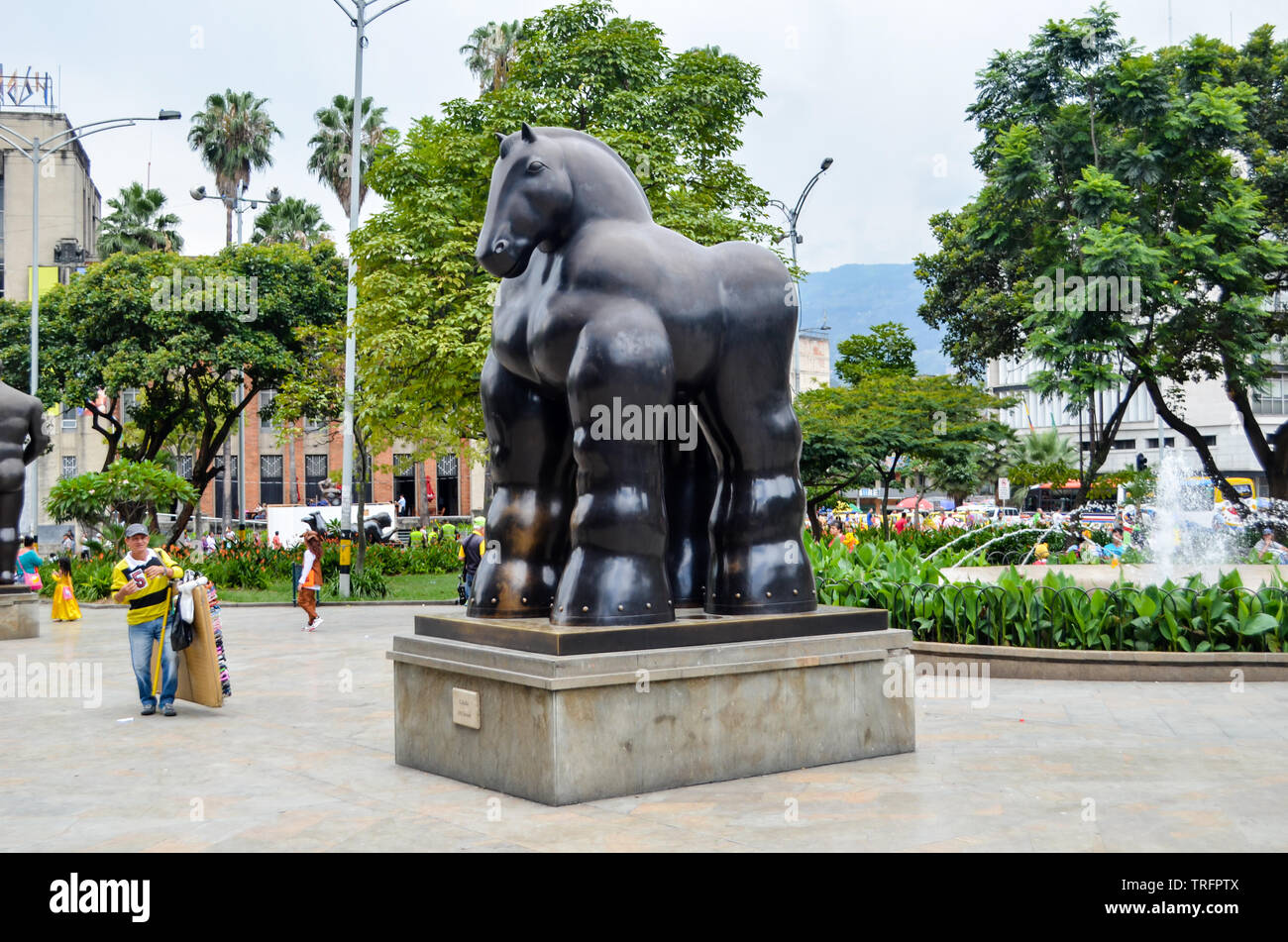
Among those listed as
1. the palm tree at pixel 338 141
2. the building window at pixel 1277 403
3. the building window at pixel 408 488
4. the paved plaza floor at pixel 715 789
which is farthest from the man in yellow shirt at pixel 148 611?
the building window at pixel 1277 403

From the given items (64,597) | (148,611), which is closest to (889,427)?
(64,597)

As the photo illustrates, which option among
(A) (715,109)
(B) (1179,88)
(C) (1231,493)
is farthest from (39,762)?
(C) (1231,493)

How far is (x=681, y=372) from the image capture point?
21.8 feet

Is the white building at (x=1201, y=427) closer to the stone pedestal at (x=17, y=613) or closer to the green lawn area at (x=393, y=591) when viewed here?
the green lawn area at (x=393, y=591)

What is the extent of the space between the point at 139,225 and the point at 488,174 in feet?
111

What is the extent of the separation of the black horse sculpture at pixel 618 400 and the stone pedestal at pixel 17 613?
37.9ft

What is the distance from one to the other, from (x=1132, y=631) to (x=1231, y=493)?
2100 cm

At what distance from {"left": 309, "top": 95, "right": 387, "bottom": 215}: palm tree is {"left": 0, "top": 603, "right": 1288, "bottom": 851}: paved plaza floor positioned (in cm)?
3828

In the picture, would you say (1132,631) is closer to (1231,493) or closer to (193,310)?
(1231,493)

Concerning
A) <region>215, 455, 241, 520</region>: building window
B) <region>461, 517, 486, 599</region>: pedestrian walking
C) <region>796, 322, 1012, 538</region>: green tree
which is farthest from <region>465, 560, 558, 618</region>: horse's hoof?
<region>215, 455, 241, 520</region>: building window

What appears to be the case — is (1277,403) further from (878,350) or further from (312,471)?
(312,471)

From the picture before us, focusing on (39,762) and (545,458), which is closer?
(545,458)

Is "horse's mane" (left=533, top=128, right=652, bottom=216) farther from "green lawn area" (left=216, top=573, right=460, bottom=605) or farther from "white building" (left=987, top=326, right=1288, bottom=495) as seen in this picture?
"white building" (left=987, top=326, right=1288, bottom=495)

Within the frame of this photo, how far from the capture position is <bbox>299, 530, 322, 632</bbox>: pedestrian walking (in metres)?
16.2
